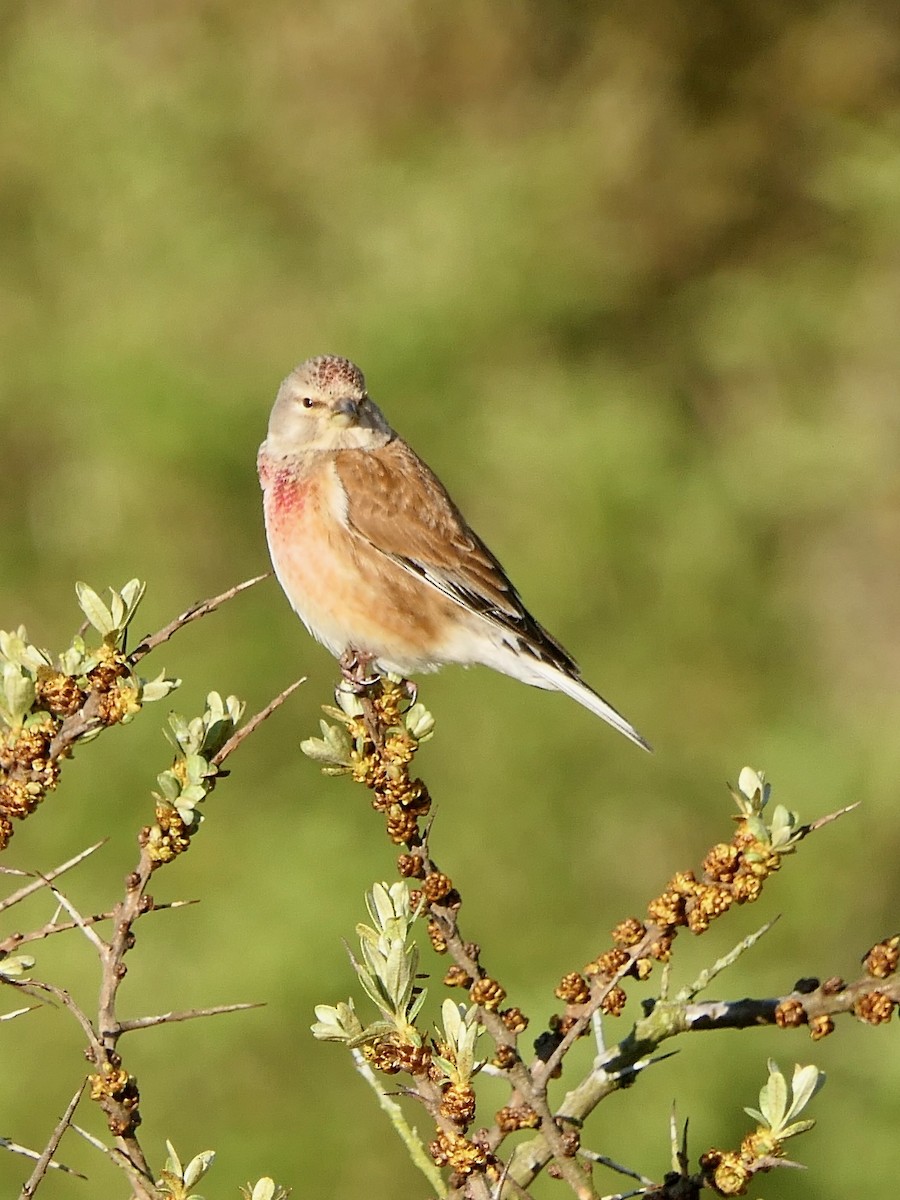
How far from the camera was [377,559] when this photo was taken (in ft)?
15.9

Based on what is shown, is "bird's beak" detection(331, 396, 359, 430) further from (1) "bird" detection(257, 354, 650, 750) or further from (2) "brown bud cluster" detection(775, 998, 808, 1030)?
(2) "brown bud cluster" detection(775, 998, 808, 1030)

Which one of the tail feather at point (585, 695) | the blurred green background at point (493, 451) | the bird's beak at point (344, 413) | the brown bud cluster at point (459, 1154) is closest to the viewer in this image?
the brown bud cluster at point (459, 1154)

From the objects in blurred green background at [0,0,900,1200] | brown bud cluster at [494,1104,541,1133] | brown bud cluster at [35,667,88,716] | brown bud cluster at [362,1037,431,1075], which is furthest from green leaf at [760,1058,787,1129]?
blurred green background at [0,0,900,1200]

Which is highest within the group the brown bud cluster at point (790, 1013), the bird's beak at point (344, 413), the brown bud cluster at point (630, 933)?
the bird's beak at point (344, 413)

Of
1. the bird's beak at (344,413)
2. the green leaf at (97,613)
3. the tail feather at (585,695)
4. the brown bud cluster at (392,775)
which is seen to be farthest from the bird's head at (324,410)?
the green leaf at (97,613)

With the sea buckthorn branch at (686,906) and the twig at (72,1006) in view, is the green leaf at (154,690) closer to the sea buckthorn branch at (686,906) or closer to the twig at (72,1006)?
the twig at (72,1006)

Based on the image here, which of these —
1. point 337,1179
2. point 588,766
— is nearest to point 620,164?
point 588,766

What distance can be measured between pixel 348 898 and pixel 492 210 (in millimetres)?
4406

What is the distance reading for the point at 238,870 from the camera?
7.93m

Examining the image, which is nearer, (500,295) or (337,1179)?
(337,1179)

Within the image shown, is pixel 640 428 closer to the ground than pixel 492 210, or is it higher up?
closer to the ground

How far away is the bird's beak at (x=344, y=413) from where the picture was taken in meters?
5.06

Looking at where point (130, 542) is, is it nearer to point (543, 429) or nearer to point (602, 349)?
point (543, 429)

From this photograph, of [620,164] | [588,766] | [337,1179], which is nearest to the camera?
[337,1179]
